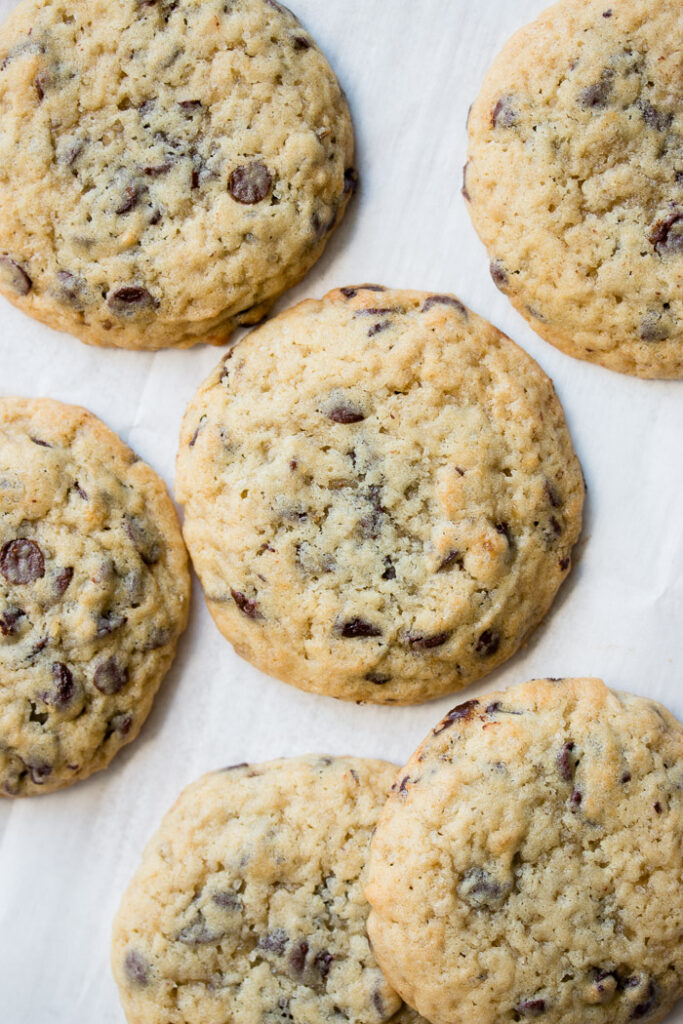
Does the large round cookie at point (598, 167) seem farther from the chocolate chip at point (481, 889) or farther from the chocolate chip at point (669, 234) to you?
the chocolate chip at point (481, 889)

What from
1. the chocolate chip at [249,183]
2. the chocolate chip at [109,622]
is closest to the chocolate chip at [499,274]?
the chocolate chip at [249,183]

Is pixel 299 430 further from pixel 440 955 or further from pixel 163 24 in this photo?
pixel 440 955

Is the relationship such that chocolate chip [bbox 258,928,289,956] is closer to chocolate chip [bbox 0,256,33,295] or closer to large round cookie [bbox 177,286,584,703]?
large round cookie [bbox 177,286,584,703]

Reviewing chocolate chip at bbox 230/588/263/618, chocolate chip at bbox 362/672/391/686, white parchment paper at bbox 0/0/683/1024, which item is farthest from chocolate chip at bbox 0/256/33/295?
chocolate chip at bbox 362/672/391/686

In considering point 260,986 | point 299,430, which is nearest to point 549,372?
point 299,430

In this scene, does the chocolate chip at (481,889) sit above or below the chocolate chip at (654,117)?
below

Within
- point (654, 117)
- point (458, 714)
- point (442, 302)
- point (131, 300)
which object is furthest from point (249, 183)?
point (458, 714)
